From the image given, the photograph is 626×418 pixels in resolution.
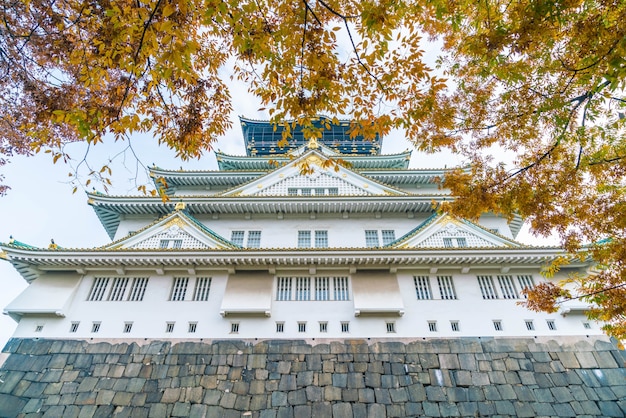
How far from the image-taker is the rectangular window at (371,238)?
609 inches

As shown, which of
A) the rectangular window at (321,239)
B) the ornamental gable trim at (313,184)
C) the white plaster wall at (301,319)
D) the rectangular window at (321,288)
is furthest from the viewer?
the ornamental gable trim at (313,184)

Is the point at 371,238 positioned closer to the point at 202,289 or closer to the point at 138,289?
the point at 202,289

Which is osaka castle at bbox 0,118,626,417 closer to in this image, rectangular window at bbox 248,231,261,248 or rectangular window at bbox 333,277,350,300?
rectangular window at bbox 333,277,350,300

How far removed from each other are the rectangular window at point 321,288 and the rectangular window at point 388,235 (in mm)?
3887

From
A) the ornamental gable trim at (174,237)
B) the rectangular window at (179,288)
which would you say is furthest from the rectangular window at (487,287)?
the rectangular window at (179,288)

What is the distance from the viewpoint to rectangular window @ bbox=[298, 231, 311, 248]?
1541 centimetres

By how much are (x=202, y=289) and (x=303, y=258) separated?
3874 millimetres

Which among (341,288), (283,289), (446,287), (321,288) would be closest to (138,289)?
(283,289)

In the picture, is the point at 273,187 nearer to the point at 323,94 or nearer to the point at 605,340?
the point at 323,94

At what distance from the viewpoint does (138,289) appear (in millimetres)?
12820

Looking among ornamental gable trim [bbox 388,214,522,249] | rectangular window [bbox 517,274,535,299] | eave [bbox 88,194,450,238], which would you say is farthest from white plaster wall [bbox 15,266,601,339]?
eave [bbox 88,194,450,238]

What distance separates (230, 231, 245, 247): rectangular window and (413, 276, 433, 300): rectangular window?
7470 mm

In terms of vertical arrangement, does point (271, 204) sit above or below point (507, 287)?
above

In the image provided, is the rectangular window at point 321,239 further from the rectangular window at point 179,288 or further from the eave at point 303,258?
the rectangular window at point 179,288
